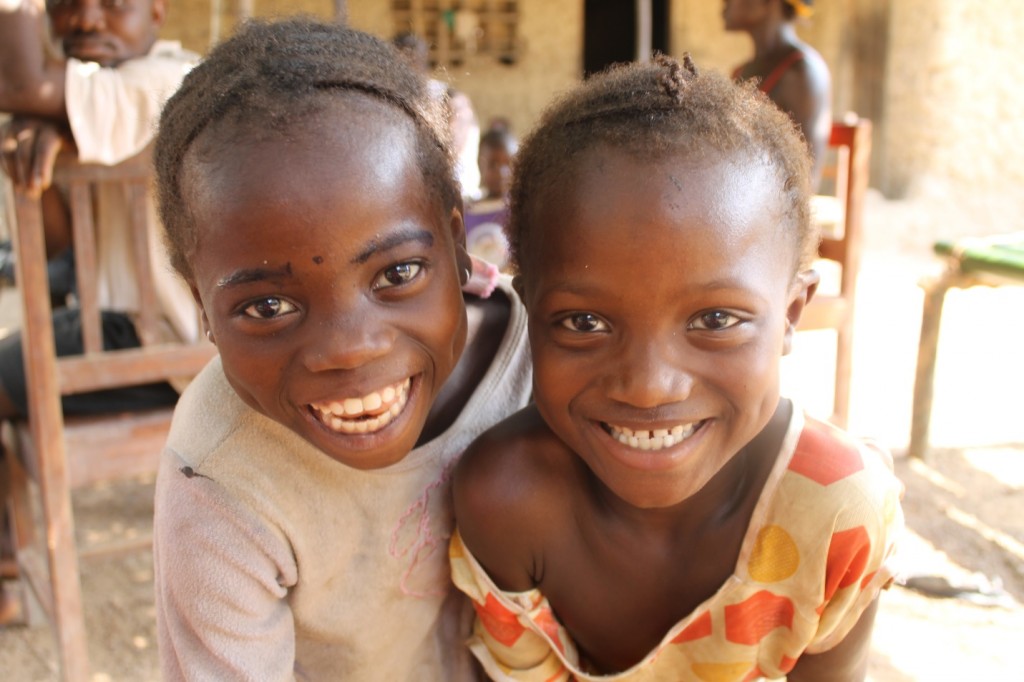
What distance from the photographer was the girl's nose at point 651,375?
3.01ft

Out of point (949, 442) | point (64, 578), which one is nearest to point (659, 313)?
point (64, 578)

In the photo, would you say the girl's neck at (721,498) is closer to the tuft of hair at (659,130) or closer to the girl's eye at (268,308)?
the tuft of hair at (659,130)

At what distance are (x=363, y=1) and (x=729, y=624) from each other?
7035mm

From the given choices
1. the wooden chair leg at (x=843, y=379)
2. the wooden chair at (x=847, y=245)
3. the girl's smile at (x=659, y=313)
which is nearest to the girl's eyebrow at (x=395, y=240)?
the girl's smile at (x=659, y=313)

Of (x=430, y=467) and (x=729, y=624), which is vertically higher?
(x=430, y=467)

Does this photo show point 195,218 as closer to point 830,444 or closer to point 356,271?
point 356,271

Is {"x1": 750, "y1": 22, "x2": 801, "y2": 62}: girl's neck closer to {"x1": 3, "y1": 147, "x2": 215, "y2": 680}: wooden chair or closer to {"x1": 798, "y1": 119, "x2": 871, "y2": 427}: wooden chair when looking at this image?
{"x1": 798, "y1": 119, "x2": 871, "y2": 427}: wooden chair

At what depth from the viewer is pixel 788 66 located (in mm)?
3186

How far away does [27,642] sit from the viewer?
2422 millimetres

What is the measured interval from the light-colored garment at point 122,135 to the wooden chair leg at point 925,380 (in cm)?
246

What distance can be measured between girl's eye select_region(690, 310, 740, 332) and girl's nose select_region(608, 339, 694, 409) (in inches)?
1.4

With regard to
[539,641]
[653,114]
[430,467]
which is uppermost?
[653,114]

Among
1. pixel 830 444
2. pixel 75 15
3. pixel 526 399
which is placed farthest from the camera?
pixel 75 15

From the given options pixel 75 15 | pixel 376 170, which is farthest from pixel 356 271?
pixel 75 15
